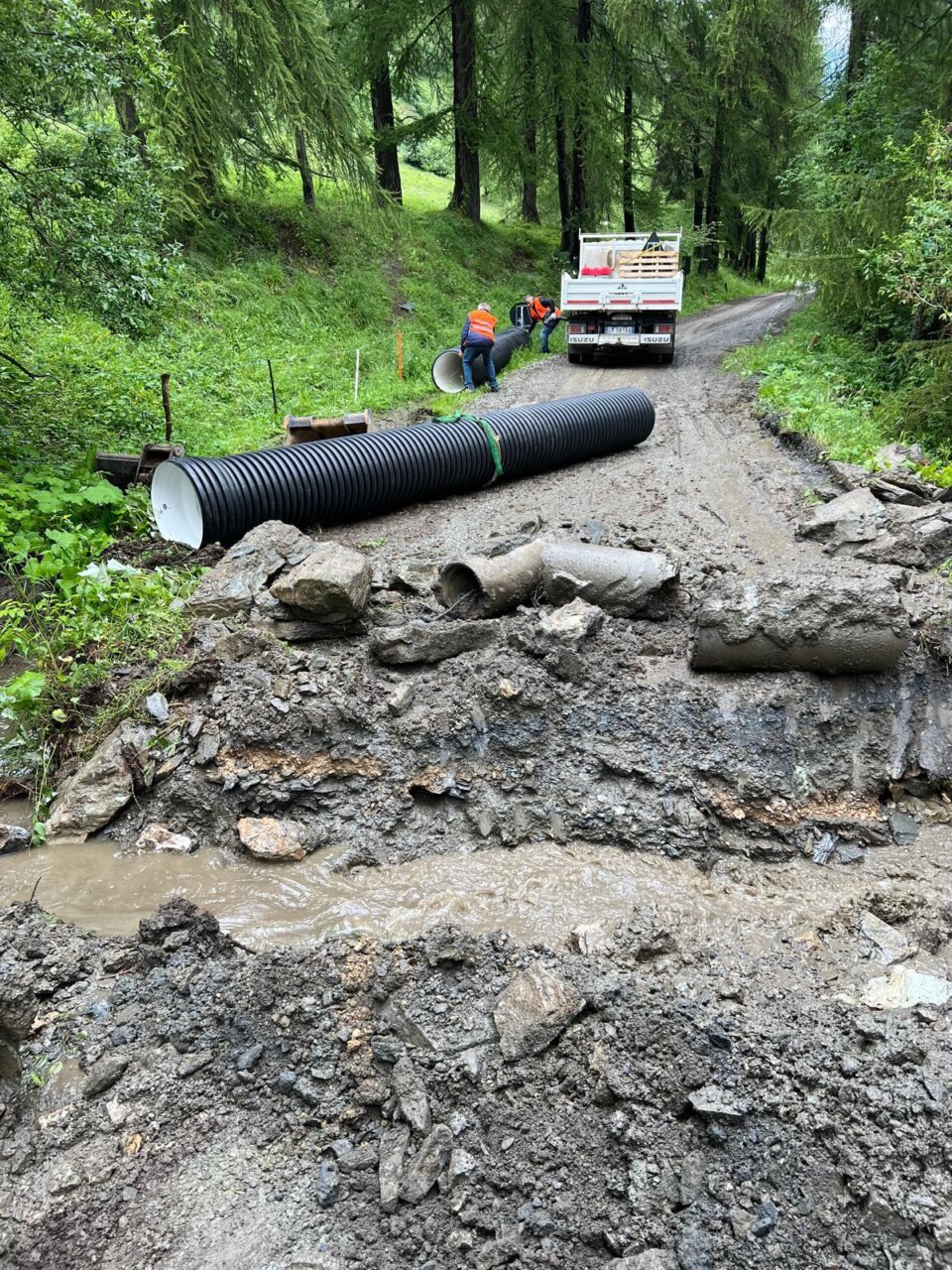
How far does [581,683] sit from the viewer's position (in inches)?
189

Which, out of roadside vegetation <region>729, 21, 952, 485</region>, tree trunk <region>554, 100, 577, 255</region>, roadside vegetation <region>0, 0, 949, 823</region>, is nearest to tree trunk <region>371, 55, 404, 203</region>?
roadside vegetation <region>0, 0, 949, 823</region>

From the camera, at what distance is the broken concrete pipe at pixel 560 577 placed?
17.4ft

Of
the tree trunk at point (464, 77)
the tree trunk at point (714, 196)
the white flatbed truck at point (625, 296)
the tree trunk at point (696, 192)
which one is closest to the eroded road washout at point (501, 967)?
the white flatbed truck at point (625, 296)

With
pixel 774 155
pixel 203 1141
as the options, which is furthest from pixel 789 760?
pixel 774 155

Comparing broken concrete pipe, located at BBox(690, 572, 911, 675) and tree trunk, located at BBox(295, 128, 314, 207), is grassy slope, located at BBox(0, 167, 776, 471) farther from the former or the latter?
broken concrete pipe, located at BBox(690, 572, 911, 675)

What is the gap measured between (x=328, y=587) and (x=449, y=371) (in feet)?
33.2

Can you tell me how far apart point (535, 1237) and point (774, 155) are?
33.0 metres

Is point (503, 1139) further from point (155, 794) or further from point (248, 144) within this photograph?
point (248, 144)

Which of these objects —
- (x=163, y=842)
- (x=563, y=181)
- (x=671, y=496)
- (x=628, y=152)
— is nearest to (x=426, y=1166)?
(x=163, y=842)

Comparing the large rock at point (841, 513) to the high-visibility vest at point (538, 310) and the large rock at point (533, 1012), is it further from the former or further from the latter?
the high-visibility vest at point (538, 310)

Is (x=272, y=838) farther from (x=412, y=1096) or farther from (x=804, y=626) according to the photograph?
(x=804, y=626)

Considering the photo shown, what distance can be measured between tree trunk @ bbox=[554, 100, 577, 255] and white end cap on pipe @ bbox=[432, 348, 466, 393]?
997cm

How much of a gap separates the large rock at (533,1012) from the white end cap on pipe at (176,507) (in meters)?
5.07

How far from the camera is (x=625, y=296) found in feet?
49.7
